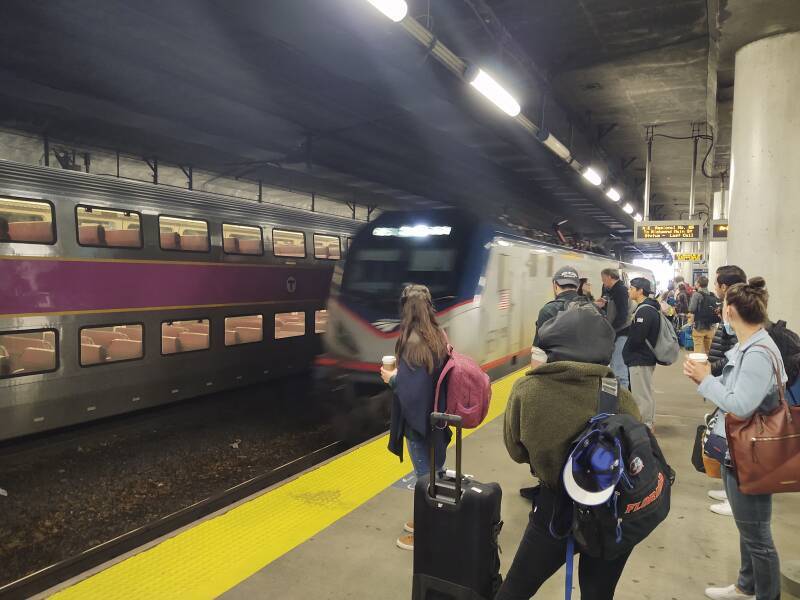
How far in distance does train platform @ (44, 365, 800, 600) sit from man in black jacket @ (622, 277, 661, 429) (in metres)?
0.88

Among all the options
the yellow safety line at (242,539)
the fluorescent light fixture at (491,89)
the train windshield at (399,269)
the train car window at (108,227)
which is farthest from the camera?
the train windshield at (399,269)

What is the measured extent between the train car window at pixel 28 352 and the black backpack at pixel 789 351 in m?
7.37

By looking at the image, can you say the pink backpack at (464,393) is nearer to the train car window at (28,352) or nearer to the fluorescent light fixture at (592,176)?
the train car window at (28,352)

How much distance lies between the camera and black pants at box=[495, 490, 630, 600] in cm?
223

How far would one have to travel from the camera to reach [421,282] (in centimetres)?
798

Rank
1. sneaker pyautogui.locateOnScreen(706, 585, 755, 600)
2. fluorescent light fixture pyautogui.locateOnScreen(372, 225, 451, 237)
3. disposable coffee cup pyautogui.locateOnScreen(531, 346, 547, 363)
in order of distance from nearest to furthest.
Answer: disposable coffee cup pyautogui.locateOnScreen(531, 346, 547, 363)
sneaker pyautogui.locateOnScreen(706, 585, 755, 600)
fluorescent light fixture pyautogui.locateOnScreen(372, 225, 451, 237)

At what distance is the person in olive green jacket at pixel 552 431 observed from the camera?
215 centimetres

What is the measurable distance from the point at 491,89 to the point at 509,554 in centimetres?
570

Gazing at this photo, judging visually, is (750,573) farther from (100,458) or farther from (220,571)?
(100,458)

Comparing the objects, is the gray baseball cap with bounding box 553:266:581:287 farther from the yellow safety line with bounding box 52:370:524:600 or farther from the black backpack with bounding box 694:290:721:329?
the black backpack with bounding box 694:290:721:329

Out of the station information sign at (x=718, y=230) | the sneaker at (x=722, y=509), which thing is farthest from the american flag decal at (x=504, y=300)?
the station information sign at (x=718, y=230)

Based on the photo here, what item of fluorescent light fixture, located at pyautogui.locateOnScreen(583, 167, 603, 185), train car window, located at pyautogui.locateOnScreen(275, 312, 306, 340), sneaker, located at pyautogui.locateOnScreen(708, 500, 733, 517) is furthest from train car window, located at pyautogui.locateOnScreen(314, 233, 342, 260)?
sneaker, located at pyautogui.locateOnScreen(708, 500, 733, 517)

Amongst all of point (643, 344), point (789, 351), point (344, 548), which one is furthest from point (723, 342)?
point (344, 548)

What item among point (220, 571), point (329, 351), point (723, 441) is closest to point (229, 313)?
point (329, 351)
